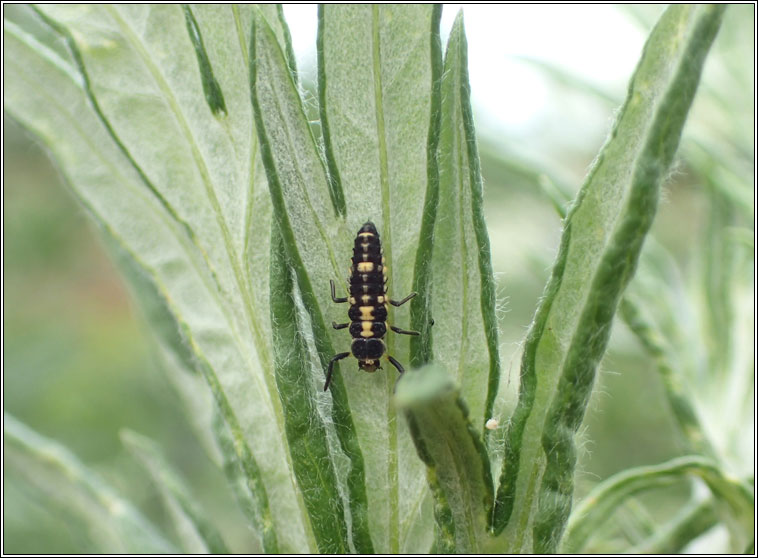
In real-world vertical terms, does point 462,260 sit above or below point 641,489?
above

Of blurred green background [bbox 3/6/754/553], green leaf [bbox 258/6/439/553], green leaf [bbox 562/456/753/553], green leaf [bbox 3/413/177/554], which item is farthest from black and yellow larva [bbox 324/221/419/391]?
green leaf [bbox 3/413/177/554]

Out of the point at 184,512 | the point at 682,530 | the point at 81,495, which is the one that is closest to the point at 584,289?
the point at 682,530

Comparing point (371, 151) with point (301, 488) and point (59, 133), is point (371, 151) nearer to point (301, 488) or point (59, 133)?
point (301, 488)

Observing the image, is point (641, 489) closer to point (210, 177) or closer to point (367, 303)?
point (367, 303)

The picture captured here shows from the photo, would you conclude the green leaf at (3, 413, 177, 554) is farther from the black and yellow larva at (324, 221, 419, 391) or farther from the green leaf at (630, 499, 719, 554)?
the green leaf at (630, 499, 719, 554)

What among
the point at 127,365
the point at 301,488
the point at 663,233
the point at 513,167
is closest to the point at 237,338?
the point at 301,488

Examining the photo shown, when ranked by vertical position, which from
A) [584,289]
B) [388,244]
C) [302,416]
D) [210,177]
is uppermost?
[210,177]
